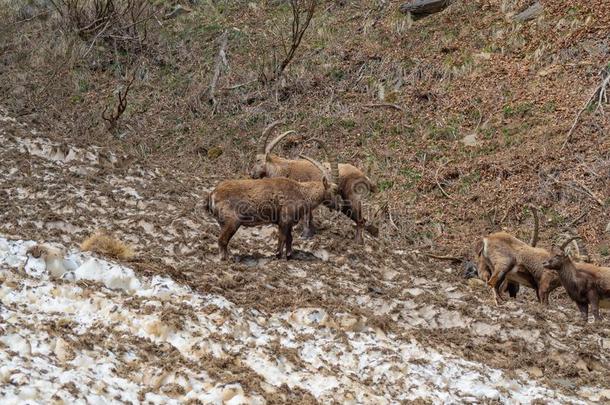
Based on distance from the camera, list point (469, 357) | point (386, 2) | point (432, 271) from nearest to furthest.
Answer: point (469, 357) → point (432, 271) → point (386, 2)

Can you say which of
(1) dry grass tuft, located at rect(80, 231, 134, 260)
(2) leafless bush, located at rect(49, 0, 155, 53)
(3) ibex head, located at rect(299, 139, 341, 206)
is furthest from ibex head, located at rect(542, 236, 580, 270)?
(2) leafless bush, located at rect(49, 0, 155, 53)

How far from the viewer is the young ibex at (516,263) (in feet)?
43.7

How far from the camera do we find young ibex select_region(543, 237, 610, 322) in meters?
12.8

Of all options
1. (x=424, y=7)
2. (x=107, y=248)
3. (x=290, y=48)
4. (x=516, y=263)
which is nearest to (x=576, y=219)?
(x=516, y=263)

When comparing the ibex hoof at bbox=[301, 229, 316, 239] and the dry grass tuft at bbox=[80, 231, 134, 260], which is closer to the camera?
the dry grass tuft at bbox=[80, 231, 134, 260]

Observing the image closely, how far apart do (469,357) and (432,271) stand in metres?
4.47

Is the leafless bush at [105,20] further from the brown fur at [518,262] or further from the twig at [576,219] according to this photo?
the brown fur at [518,262]

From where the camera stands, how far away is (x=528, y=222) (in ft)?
57.3

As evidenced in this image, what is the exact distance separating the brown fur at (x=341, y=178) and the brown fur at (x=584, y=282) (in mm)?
3535

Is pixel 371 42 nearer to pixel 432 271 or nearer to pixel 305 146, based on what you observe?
pixel 305 146

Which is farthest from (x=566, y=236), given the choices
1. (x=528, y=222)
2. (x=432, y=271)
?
(x=432, y=271)

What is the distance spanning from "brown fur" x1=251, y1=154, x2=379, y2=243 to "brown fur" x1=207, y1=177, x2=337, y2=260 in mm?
1108

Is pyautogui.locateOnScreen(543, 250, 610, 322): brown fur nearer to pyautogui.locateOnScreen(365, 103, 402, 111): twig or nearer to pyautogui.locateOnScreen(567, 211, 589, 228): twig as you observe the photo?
pyautogui.locateOnScreen(567, 211, 589, 228): twig

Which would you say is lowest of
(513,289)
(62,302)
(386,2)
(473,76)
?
(513,289)
